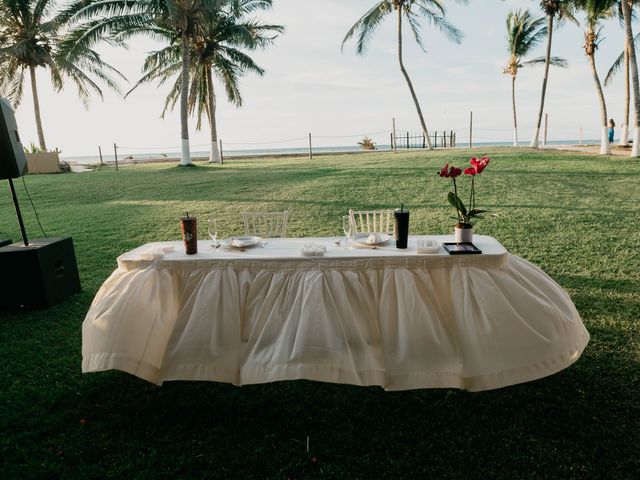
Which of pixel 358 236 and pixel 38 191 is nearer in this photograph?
pixel 358 236

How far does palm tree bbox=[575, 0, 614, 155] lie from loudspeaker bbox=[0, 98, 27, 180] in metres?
13.8

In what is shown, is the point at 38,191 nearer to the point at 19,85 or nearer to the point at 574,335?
the point at 19,85

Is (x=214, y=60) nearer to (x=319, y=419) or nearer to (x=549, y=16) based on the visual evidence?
(x=549, y=16)

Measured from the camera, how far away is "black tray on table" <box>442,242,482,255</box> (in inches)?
98.3

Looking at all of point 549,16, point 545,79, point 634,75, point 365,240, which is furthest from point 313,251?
point 549,16

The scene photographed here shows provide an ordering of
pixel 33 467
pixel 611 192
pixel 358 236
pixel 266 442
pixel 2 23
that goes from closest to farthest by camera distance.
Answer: pixel 33 467 < pixel 266 442 < pixel 358 236 < pixel 611 192 < pixel 2 23

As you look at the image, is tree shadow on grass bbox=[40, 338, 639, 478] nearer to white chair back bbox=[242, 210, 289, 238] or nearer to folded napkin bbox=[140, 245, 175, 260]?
folded napkin bbox=[140, 245, 175, 260]

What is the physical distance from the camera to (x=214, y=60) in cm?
1756

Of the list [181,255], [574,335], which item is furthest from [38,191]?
[574,335]

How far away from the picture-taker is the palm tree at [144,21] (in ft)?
42.6

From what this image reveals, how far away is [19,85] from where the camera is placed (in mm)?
18594

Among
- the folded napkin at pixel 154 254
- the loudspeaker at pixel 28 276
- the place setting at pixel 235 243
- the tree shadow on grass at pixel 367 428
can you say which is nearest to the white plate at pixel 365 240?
the place setting at pixel 235 243

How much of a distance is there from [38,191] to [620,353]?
12.3 m

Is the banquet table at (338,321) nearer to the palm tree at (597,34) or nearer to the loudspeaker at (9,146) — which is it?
the loudspeaker at (9,146)
